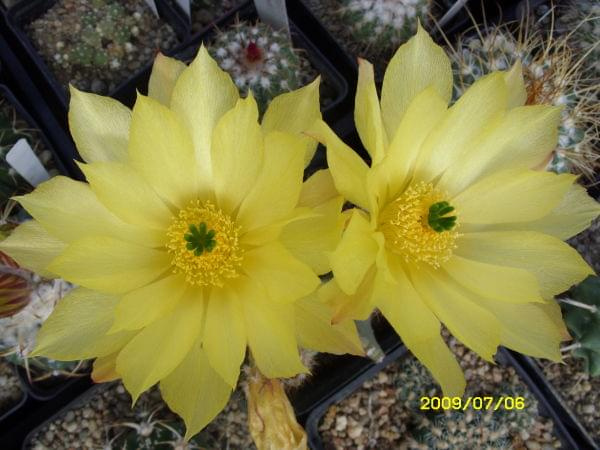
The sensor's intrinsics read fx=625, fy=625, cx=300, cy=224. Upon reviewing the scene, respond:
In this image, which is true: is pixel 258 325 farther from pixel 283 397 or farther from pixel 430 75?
pixel 430 75

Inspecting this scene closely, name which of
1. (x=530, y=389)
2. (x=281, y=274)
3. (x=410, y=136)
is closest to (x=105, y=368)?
(x=281, y=274)

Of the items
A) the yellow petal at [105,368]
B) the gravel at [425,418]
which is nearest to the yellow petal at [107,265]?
the yellow petal at [105,368]

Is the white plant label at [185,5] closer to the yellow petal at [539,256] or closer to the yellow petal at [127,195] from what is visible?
the yellow petal at [127,195]

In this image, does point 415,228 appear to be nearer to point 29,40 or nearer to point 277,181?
point 277,181

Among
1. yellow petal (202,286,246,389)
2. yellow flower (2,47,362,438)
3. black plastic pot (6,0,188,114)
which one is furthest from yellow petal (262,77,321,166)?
black plastic pot (6,0,188,114)

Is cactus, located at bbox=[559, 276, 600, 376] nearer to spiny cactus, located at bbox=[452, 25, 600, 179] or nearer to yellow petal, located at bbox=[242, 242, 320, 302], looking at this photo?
spiny cactus, located at bbox=[452, 25, 600, 179]
